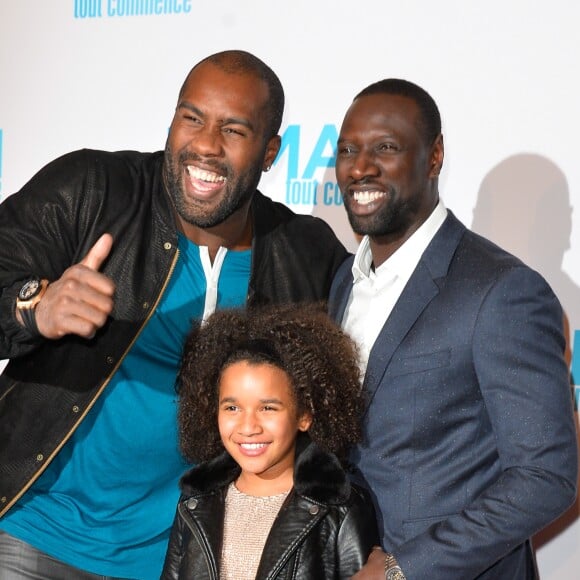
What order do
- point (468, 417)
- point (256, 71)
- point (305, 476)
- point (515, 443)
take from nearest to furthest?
point (515, 443)
point (468, 417)
point (305, 476)
point (256, 71)

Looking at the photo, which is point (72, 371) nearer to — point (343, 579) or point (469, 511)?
point (343, 579)

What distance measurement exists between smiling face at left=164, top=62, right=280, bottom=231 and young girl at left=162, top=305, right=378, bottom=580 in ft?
1.09

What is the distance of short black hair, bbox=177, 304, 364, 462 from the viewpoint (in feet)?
7.78

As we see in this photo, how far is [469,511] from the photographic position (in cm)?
207

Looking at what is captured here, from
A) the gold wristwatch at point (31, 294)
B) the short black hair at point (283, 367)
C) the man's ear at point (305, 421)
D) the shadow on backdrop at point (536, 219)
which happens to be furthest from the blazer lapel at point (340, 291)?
the gold wristwatch at point (31, 294)

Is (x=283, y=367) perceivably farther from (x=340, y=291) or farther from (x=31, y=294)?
(x=31, y=294)

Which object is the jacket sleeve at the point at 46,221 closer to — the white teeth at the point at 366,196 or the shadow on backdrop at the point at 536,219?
the white teeth at the point at 366,196

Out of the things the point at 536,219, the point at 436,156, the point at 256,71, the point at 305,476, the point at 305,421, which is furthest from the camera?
the point at 536,219

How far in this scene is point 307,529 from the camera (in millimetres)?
2227

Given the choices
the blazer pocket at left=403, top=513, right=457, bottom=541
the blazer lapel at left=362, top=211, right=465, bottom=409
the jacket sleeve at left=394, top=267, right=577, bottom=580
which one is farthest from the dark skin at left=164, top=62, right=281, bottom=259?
the blazer pocket at left=403, top=513, right=457, bottom=541

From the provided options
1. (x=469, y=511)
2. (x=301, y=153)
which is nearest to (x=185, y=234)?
(x=301, y=153)

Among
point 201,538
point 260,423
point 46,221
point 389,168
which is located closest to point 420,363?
point 260,423

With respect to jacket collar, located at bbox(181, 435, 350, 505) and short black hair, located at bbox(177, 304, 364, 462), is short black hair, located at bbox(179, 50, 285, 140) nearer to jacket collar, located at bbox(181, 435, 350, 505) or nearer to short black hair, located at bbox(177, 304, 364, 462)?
short black hair, located at bbox(177, 304, 364, 462)

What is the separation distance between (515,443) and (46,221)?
49.1 inches
